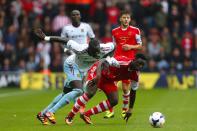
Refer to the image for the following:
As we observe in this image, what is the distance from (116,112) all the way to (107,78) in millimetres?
3363

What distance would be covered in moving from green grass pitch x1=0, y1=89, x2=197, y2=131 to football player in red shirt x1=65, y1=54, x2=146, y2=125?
320 mm

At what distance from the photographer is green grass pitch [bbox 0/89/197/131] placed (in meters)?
13.8

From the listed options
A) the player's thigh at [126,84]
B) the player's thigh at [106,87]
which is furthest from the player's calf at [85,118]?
the player's thigh at [126,84]

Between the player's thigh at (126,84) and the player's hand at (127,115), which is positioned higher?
the player's thigh at (126,84)

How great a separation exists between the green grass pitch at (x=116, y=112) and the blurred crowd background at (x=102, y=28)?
7.98ft

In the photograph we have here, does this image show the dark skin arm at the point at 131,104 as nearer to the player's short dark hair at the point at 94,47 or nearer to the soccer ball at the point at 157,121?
the soccer ball at the point at 157,121

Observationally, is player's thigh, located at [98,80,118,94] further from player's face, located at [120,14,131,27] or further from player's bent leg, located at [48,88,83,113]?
player's face, located at [120,14,131,27]

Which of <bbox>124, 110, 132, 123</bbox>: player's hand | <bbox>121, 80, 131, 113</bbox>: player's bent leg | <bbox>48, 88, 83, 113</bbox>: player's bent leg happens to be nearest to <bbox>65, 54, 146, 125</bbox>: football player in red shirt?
<bbox>124, 110, 132, 123</bbox>: player's hand

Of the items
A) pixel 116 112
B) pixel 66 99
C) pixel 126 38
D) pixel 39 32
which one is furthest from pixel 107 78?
pixel 116 112

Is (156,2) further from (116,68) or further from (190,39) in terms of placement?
(116,68)

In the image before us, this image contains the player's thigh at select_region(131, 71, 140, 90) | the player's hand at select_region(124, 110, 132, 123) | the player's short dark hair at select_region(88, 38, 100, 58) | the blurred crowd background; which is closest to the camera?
the player's short dark hair at select_region(88, 38, 100, 58)

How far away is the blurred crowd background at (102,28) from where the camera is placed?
29.0 metres

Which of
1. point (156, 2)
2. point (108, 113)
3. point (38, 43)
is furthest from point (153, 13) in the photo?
point (108, 113)

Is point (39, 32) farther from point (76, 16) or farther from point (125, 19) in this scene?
point (76, 16)
